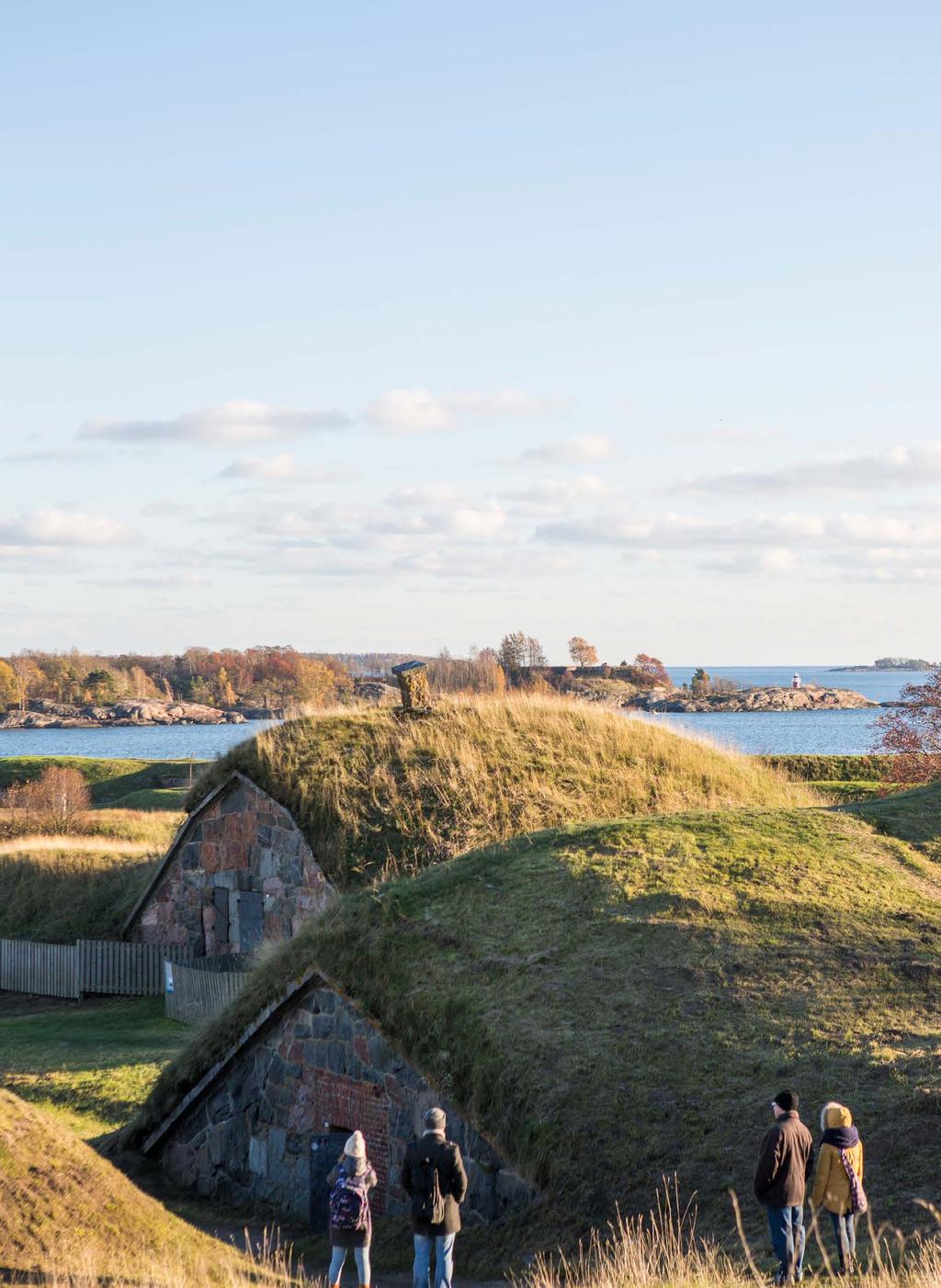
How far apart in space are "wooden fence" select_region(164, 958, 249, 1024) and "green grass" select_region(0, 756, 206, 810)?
39.5 metres

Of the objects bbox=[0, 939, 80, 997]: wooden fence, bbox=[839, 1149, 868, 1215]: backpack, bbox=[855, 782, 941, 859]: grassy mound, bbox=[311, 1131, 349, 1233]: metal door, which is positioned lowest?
bbox=[0, 939, 80, 997]: wooden fence

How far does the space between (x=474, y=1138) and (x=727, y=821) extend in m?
8.47

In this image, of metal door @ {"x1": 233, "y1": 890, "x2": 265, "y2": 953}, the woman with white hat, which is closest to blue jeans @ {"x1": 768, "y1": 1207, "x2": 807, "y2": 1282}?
the woman with white hat

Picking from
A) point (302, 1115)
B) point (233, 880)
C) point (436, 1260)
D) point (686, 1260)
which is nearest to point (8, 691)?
point (233, 880)

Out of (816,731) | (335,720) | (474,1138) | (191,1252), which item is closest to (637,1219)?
(474,1138)

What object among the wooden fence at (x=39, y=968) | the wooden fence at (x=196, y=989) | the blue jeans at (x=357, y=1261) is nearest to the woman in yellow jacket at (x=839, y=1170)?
the blue jeans at (x=357, y=1261)

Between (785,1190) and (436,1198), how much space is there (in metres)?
2.93

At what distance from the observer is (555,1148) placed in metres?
12.8

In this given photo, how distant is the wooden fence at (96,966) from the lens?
30.5m

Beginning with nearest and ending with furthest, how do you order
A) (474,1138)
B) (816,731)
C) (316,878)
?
(474,1138), (316,878), (816,731)

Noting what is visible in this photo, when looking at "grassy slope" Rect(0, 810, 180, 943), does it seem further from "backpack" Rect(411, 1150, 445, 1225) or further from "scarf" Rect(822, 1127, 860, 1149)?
"scarf" Rect(822, 1127, 860, 1149)

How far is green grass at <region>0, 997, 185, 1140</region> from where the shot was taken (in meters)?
20.2

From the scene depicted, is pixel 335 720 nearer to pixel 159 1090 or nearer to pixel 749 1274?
pixel 159 1090

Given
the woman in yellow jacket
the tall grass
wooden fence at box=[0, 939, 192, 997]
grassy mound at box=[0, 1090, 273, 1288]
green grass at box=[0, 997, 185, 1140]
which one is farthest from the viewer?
wooden fence at box=[0, 939, 192, 997]
